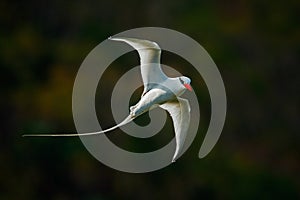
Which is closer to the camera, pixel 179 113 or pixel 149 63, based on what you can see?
pixel 149 63

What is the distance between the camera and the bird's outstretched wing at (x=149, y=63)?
1.78m

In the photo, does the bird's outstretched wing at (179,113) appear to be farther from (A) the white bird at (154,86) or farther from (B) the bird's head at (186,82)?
(B) the bird's head at (186,82)

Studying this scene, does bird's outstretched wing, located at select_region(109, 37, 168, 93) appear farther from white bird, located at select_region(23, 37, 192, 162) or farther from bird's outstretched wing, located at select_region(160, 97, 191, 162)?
bird's outstretched wing, located at select_region(160, 97, 191, 162)

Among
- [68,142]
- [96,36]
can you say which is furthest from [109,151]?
[96,36]

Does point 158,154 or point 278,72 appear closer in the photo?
point 158,154

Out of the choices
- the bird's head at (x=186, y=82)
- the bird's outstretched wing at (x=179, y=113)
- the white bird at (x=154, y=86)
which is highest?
the bird's head at (x=186, y=82)

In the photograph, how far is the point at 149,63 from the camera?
183cm

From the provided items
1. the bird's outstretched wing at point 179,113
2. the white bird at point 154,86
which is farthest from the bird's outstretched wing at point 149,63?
the bird's outstretched wing at point 179,113

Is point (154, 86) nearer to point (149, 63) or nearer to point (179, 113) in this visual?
point (149, 63)

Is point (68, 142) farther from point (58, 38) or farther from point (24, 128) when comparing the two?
point (58, 38)

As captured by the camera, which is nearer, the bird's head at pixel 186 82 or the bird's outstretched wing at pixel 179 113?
the bird's head at pixel 186 82

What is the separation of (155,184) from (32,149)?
3.33 feet

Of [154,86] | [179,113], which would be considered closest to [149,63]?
[154,86]

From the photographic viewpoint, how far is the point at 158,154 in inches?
250
